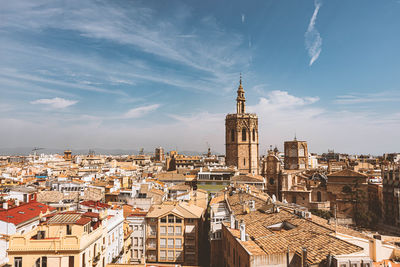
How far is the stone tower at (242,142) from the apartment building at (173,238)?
1479 inches

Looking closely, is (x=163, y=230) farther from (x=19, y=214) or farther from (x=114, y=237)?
(x=19, y=214)

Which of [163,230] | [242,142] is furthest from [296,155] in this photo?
[163,230]

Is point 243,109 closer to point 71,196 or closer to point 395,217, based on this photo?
point 395,217

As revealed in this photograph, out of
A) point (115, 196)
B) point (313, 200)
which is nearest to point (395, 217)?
point (313, 200)

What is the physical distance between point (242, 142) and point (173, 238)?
3977 centimetres

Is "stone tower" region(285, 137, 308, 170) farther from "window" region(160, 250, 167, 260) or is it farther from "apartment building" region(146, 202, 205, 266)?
"window" region(160, 250, 167, 260)

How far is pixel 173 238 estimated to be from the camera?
2725 cm

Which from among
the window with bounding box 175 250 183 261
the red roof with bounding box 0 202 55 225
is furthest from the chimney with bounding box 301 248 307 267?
the red roof with bounding box 0 202 55 225

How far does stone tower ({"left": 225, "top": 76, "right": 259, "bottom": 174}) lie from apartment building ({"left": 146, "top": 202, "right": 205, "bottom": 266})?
123ft

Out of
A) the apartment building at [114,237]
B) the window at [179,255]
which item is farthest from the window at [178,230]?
the apartment building at [114,237]

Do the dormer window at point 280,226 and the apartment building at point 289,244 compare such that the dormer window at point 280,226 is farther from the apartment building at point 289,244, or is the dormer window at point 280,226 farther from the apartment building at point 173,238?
the apartment building at point 173,238

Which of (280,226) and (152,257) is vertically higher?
(280,226)

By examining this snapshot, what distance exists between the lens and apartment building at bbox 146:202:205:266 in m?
27.0

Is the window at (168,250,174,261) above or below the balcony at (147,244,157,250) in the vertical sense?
below
